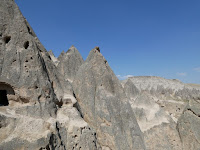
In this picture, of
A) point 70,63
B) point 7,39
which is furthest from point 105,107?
point 70,63

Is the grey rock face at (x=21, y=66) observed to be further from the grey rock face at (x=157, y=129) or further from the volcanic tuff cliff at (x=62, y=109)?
the grey rock face at (x=157, y=129)

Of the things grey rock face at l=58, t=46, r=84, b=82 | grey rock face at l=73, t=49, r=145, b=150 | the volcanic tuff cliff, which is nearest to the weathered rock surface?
the volcanic tuff cliff

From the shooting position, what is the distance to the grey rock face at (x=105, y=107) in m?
5.10

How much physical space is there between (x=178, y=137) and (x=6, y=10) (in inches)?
329

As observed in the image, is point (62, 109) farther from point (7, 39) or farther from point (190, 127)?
point (190, 127)

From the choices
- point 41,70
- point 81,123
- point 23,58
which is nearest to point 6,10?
point 23,58

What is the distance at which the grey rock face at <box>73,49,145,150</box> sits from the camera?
16.7ft

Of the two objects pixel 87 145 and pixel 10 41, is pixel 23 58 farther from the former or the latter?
pixel 87 145

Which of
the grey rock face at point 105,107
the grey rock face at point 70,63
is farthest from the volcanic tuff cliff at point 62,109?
the grey rock face at point 70,63

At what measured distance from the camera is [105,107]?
5.32 m

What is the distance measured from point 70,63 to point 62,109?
26.1 ft

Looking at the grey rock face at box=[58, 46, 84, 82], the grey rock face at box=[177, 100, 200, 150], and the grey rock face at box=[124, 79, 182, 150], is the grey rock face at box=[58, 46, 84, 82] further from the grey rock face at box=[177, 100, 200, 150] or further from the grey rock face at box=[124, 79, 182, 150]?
the grey rock face at box=[177, 100, 200, 150]

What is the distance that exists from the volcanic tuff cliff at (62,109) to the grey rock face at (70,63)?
569 centimetres

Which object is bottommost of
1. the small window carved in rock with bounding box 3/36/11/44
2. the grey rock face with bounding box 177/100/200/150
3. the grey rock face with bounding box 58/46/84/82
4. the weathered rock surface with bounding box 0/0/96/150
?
the grey rock face with bounding box 177/100/200/150
